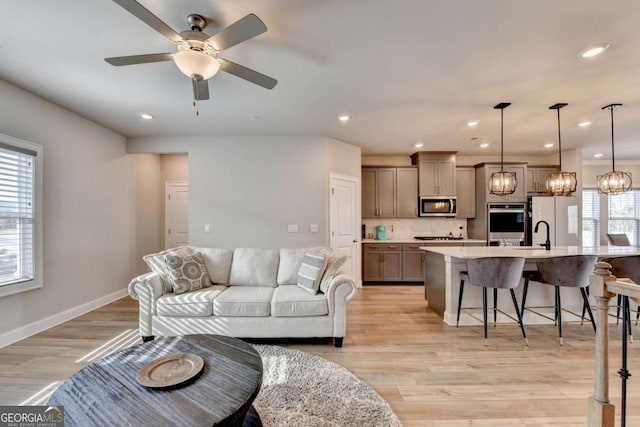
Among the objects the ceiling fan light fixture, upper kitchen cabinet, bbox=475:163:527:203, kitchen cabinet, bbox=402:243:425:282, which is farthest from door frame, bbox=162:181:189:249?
upper kitchen cabinet, bbox=475:163:527:203

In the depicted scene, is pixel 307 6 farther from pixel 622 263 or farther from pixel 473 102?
pixel 622 263

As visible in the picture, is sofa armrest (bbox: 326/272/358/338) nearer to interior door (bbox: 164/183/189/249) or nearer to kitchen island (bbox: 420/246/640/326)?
kitchen island (bbox: 420/246/640/326)

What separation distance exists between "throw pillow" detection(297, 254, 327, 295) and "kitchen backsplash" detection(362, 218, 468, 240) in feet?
10.2

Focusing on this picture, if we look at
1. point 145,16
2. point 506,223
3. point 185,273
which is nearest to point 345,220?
point 185,273

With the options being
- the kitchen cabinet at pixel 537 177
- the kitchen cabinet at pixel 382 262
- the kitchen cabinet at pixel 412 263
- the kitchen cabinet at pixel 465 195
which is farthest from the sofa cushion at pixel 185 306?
the kitchen cabinet at pixel 537 177

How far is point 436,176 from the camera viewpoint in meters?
5.73

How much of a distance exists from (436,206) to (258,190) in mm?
3581

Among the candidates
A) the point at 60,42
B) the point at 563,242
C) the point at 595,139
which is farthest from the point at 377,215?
the point at 60,42

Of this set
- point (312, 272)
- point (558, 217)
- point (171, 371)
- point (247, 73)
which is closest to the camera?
point (171, 371)

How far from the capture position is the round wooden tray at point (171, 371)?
Answer: 1.40 meters

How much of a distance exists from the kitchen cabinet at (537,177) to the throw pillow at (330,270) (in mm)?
4779

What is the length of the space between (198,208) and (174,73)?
2.46 meters

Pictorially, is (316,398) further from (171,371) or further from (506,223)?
(506,223)

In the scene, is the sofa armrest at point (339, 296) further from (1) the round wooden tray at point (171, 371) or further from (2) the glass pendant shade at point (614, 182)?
(2) the glass pendant shade at point (614, 182)
